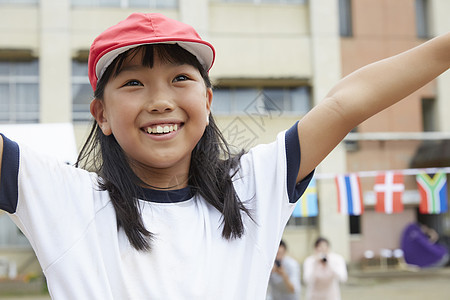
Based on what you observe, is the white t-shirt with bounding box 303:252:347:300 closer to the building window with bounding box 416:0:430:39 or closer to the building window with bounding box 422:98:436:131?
the building window with bounding box 422:98:436:131

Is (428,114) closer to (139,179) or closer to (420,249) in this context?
(420,249)

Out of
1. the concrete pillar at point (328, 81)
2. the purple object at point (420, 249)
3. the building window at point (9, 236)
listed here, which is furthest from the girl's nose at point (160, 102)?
the purple object at point (420, 249)

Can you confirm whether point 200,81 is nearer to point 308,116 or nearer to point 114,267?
point 308,116

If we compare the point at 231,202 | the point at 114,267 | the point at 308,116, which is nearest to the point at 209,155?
the point at 231,202

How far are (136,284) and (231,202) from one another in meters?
0.28

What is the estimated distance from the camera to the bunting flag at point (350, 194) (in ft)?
24.1

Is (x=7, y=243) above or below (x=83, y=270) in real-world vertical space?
below

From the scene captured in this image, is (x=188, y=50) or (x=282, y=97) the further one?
(x=282, y=97)

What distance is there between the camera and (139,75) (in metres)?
1.21

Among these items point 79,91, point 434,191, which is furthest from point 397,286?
point 79,91

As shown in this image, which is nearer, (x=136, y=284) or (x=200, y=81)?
(x=136, y=284)

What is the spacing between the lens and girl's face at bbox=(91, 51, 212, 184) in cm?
121

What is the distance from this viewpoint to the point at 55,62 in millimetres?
12117

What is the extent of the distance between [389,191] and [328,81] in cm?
575
